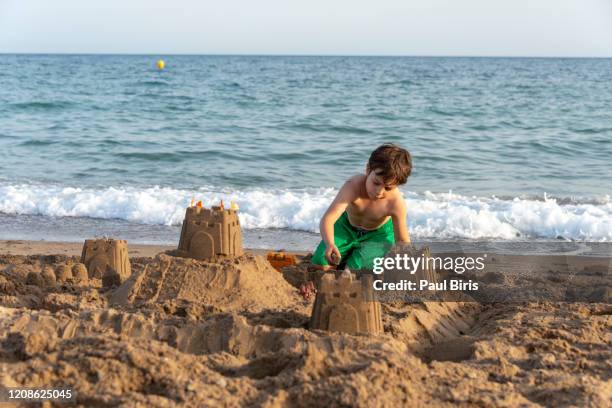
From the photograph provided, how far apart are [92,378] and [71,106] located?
16.9 m

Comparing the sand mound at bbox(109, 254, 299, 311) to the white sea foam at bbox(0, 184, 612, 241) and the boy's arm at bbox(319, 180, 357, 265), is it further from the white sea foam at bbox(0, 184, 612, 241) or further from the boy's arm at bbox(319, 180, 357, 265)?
the white sea foam at bbox(0, 184, 612, 241)

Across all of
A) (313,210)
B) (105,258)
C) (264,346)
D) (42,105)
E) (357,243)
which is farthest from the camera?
(42,105)

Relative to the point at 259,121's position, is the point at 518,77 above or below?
above

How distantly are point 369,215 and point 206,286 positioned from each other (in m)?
1.18

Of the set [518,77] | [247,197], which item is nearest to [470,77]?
[518,77]

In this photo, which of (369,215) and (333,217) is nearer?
(333,217)

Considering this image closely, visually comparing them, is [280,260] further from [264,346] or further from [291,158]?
[291,158]

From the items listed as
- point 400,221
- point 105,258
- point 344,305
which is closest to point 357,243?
point 400,221

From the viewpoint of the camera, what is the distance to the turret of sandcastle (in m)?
4.12

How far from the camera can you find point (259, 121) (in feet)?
52.4

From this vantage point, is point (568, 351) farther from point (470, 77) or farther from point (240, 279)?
point (470, 77)

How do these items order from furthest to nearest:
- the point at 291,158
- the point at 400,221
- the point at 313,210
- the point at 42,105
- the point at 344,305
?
1. the point at 42,105
2. the point at 291,158
3. the point at 313,210
4. the point at 400,221
5. the point at 344,305

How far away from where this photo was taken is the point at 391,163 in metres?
4.12

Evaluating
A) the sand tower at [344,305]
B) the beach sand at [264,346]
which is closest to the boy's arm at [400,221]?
the beach sand at [264,346]
